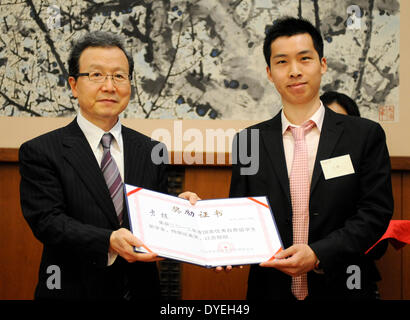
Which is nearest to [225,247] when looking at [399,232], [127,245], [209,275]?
[127,245]

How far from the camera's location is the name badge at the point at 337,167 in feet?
4.98

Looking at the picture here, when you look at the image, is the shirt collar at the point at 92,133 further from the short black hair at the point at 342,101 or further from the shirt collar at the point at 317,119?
the short black hair at the point at 342,101

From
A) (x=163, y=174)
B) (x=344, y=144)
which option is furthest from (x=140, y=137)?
(x=344, y=144)

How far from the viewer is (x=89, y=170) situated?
1.55 metres

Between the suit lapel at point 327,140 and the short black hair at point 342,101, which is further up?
the short black hair at point 342,101

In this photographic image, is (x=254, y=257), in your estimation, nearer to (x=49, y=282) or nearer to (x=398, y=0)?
(x=49, y=282)

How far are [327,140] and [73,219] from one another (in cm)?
104

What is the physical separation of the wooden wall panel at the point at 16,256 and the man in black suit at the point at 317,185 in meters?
1.43

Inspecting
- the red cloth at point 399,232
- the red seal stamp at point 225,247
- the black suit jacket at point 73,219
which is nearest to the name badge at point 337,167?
the red seal stamp at point 225,247

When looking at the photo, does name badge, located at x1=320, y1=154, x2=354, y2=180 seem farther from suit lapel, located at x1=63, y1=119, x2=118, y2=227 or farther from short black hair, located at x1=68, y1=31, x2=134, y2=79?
short black hair, located at x1=68, y1=31, x2=134, y2=79

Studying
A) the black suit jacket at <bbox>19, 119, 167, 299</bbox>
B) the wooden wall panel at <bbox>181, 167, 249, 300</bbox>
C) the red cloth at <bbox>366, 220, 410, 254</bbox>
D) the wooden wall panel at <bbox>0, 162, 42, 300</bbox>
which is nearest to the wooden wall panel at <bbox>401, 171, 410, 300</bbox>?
the red cloth at <bbox>366, 220, 410, 254</bbox>

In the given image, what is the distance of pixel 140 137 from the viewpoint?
1.81 meters

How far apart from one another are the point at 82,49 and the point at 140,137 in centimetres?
45

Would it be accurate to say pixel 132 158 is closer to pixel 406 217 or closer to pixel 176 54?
pixel 176 54
